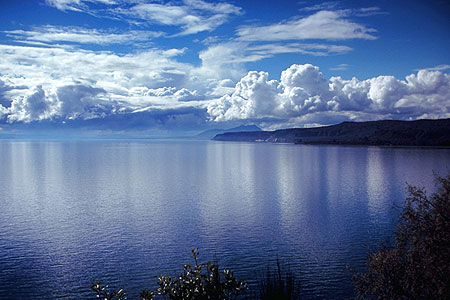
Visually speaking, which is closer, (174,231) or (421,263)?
(421,263)

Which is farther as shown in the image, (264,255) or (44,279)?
(264,255)

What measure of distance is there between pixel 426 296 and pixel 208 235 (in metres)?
17.7

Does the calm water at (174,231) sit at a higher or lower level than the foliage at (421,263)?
lower

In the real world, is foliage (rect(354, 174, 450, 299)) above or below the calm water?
above

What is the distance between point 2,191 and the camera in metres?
49.5

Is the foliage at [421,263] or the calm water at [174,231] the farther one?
the calm water at [174,231]

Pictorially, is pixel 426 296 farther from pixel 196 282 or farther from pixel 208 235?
pixel 208 235

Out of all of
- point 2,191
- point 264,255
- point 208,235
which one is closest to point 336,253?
point 264,255

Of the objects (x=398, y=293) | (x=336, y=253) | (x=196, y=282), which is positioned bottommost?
(x=336, y=253)

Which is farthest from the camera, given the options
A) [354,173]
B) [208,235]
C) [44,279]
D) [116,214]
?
[354,173]

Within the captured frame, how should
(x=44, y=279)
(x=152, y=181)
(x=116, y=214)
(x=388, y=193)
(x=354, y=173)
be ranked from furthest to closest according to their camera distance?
(x=354, y=173)
(x=152, y=181)
(x=388, y=193)
(x=116, y=214)
(x=44, y=279)

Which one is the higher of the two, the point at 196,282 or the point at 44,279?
the point at 196,282

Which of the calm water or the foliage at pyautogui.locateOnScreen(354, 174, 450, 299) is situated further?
the calm water

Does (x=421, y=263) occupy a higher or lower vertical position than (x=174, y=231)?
higher
